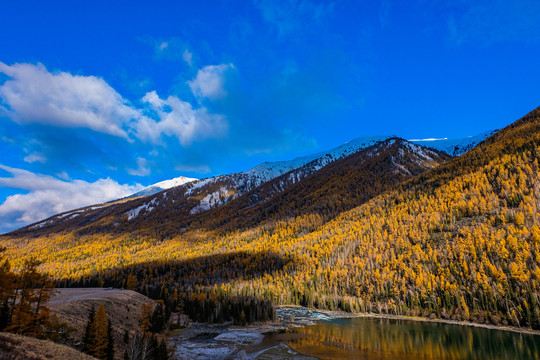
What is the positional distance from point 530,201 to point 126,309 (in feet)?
599

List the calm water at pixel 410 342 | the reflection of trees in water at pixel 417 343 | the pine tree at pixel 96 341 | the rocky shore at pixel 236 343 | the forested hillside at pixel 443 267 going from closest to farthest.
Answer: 1. the pine tree at pixel 96 341
2. the calm water at pixel 410 342
3. the reflection of trees in water at pixel 417 343
4. the rocky shore at pixel 236 343
5. the forested hillside at pixel 443 267

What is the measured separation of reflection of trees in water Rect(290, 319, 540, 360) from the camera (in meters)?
56.8

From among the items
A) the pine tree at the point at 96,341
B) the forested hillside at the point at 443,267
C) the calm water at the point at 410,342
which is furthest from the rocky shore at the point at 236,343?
the forested hillside at the point at 443,267

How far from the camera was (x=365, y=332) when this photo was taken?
3265 inches

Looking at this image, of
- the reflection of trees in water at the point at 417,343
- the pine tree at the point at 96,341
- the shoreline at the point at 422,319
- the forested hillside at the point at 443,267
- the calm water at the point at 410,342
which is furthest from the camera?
the forested hillside at the point at 443,267

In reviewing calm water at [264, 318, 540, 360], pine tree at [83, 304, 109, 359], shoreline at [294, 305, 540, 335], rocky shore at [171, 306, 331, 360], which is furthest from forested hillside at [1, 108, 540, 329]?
pine tree at [83, 304, 109, 359]

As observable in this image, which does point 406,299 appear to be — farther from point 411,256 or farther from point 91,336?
point 91,336

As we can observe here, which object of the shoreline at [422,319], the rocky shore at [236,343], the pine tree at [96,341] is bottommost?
the shoreline at [422,319]

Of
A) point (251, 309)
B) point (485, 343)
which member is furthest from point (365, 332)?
point (251, 309)

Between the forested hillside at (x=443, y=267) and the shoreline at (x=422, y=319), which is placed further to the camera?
the forested hillside at (x=443, y=267)

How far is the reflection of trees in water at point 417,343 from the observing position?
56828 millimetres

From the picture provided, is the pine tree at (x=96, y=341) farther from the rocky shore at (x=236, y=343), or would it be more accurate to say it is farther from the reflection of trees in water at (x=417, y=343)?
the reflection of trees in water at (x=417, y=343)

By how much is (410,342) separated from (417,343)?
1611mm

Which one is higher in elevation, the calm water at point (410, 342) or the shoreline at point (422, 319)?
the calm water at point (410, 342)
